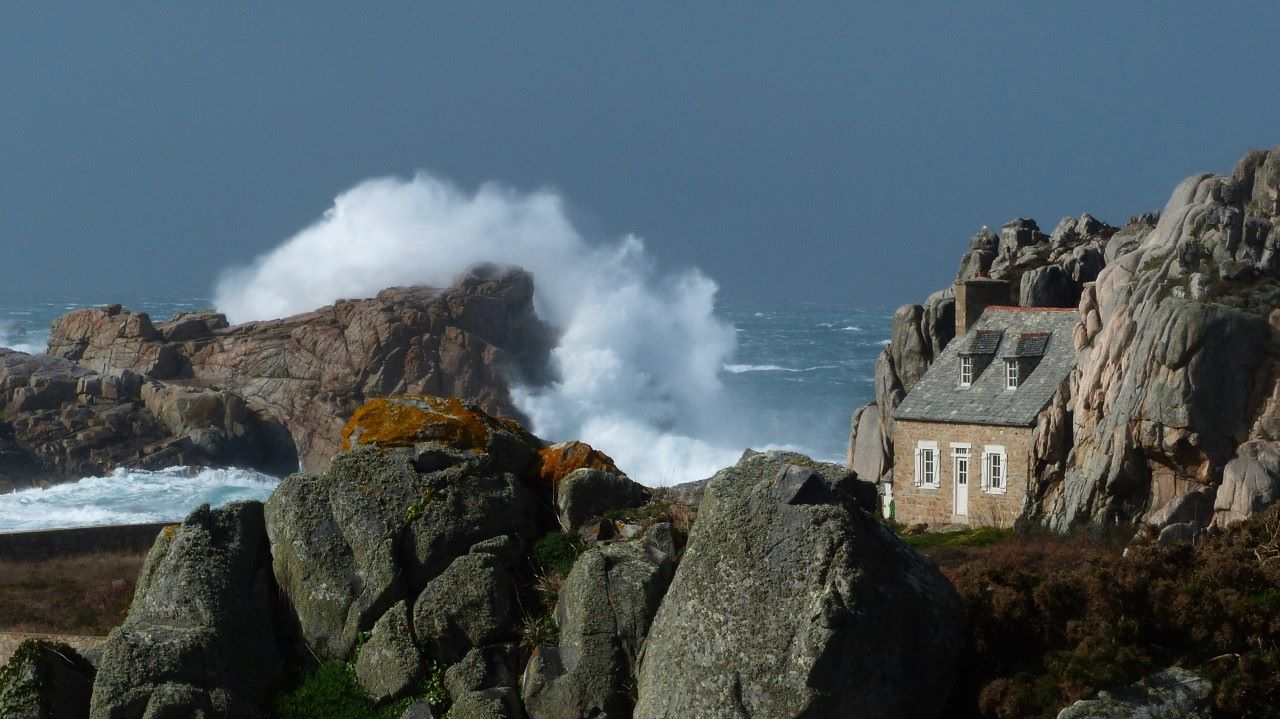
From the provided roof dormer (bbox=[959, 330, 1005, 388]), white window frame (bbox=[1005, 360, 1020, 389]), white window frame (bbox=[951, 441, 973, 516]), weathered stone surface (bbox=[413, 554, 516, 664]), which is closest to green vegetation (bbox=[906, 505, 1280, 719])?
weathered stone surface (bbox=[413, 554, 516, 664])

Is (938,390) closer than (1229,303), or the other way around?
(1229,303)

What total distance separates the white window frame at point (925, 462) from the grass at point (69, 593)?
21684mm

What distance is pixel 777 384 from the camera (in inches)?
5448

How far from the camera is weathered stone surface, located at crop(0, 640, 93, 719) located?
1361 cm

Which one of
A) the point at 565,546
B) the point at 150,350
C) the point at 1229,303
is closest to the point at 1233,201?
the point at 1229,303

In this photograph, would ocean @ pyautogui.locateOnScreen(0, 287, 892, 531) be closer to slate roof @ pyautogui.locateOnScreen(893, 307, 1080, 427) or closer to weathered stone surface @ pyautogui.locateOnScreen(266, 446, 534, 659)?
slate roof @ pyautogui.locateOnScreen(893, 307, 1080, 427)

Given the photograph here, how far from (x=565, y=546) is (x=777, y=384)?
124074 millimetres

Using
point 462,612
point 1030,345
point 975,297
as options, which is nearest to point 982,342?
point 1030,345

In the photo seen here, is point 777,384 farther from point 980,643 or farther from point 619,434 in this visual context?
point 980,643

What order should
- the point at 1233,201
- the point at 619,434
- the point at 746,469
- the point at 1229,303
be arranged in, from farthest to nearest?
1. the point at 619,434
2. the point at 1233,201
3. the point at 1229,303
4. the point at 746,469

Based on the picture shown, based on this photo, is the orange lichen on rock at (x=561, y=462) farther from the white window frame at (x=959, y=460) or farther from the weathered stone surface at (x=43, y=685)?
the white window frame at (x=959, y=460)

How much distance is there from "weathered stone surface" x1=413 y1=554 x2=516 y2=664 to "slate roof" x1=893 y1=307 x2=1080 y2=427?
102ft

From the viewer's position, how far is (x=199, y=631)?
13852 mm

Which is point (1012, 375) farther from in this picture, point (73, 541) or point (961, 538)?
point (73, 541)
